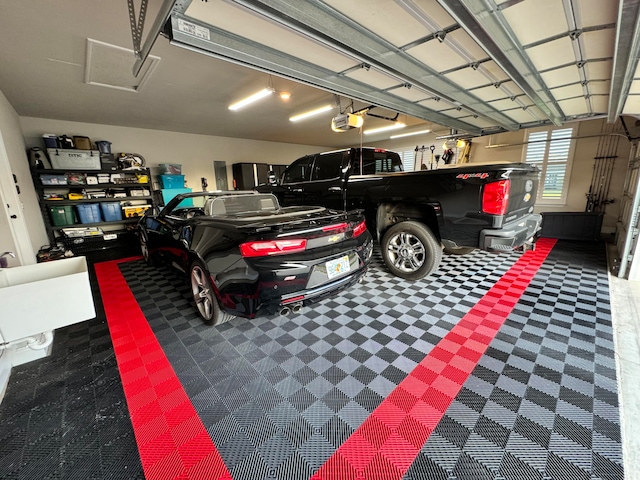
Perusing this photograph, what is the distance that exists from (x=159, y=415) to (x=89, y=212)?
21.0 feet

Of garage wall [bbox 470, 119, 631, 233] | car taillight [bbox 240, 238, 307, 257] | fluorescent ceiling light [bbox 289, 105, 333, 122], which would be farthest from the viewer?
garage wall [bbox 470, 119, 631, 233]

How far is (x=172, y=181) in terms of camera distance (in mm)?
7289

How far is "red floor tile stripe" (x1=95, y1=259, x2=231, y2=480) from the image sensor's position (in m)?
1.22

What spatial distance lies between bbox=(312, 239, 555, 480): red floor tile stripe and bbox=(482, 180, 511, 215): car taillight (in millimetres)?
1051

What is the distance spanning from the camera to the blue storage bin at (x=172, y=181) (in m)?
7.20

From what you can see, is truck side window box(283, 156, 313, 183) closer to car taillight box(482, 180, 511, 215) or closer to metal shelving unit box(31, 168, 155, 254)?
car taillight box(482, 180, 511, 215)

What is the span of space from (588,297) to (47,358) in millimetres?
5333

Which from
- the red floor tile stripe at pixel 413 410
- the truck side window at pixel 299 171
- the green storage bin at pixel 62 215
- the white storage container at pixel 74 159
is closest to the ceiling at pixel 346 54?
the white storage container at pixel 74 159

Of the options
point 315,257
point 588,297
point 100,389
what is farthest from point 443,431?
point 588,297

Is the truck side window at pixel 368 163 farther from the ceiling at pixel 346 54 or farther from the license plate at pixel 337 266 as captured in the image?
the license plate at pixel 337 266

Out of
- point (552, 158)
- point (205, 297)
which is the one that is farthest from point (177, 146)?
point (552, 158)

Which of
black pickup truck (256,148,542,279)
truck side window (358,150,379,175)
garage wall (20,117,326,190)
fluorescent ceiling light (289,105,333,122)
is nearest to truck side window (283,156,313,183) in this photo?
black pickup truck (256,148,542,279)

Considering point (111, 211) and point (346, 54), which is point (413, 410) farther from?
point (111, 211)

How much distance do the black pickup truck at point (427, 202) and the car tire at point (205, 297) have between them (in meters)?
2.29
